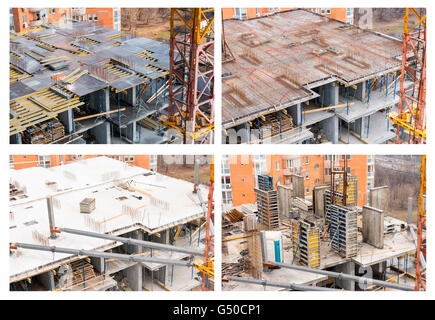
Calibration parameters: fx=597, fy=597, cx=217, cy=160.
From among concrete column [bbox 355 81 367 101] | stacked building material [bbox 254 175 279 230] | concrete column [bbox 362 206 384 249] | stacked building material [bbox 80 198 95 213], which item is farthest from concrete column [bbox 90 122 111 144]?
concrete column [bbox 362 206 384 249]

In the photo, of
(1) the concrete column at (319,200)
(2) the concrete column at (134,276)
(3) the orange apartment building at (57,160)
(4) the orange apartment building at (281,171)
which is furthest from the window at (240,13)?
(2) the concrete column at (134,276)

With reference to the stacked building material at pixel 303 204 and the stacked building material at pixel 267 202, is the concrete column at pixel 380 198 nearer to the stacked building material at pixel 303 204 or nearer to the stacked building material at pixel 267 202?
the stacked building material at pixel 303 204

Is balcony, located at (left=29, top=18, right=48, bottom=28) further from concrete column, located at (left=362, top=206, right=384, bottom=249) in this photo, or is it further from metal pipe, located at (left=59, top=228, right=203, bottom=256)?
concrete column, located at (left=362, top=206, right=384, bottom=249)

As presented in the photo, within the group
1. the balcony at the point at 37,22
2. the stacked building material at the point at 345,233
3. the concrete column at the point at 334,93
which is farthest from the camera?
the stacked building material at the point at 345,233

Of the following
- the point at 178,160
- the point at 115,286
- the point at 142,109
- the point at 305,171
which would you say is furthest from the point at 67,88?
the point at 305,171

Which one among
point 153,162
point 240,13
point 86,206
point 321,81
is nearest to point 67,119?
point 153,162

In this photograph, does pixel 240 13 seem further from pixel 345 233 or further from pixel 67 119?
pixel 345 233
